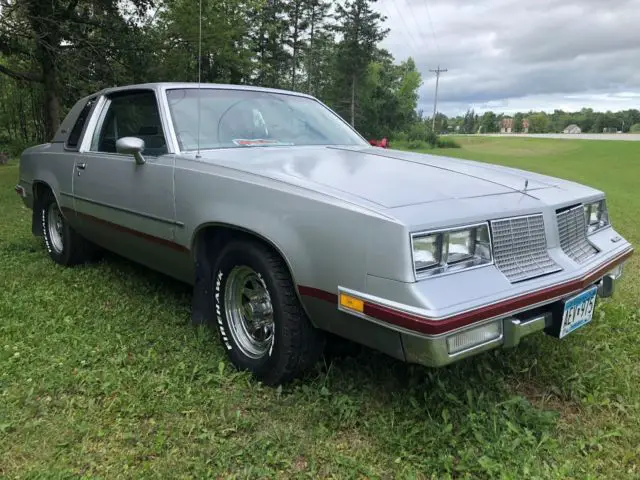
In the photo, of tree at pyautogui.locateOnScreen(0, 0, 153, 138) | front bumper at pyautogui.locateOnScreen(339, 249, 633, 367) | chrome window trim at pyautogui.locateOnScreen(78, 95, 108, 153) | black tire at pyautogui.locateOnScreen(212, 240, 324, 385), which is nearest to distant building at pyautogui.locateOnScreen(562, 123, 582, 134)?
tree at pyautogui.locateOnScreen(0, 0, 153, 138)

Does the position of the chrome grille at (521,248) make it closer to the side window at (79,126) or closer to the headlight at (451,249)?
the headlight at (451,249)

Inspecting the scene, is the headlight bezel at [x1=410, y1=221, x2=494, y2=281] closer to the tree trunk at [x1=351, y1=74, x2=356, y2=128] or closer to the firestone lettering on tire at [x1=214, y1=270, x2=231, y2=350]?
the firestone lettering on tire at [x1=214, y1=270, x2=231, y2=350]

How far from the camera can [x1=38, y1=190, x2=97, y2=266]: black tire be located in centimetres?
477

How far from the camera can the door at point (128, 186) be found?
10.6 ft

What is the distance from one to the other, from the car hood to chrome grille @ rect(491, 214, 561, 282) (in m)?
0.21

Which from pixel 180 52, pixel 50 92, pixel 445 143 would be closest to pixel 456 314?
pixel 50 92

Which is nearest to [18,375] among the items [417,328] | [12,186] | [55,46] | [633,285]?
[417,328]

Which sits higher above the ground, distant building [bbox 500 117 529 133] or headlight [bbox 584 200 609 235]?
distant building [bbox 500 117 529 133]

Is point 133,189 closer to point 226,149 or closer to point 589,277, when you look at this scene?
point 226,149

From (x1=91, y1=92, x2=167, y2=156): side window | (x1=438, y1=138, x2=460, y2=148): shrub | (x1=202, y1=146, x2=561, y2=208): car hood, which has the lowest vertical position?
(x1=438, y1=138, x2=460, y2=148): shrub

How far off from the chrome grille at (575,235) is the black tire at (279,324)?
1.30m

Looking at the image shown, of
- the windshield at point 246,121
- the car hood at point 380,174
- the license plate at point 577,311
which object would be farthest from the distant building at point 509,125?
the license plate at point 577,311

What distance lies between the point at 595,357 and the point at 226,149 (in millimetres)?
2535

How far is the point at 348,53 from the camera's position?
1681 inches
